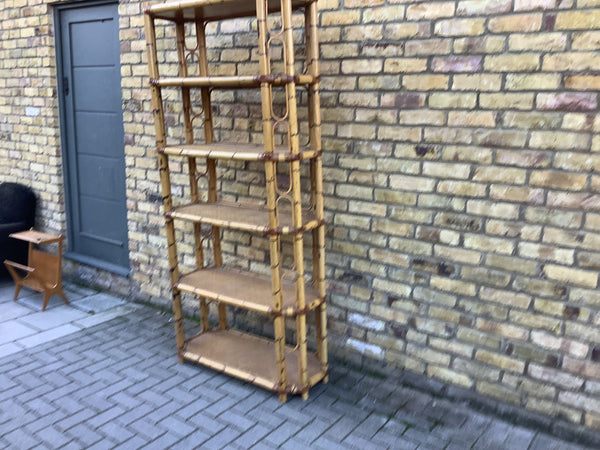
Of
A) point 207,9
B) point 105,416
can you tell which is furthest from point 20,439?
point 207,9

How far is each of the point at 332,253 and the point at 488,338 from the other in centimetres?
95

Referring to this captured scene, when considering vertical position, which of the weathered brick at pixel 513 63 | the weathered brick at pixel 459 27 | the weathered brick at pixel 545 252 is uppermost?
the weathered brick at pixel 459 27

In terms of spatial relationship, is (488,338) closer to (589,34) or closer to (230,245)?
(589,34)

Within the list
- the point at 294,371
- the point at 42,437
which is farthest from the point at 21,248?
the point at 294,371

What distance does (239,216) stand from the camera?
9.25 feet

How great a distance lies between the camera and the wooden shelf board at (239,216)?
260 cm

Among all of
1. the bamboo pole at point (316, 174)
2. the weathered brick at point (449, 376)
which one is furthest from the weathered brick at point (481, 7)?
the weathered brick at point (449, 376)

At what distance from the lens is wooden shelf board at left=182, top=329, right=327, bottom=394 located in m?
2.85

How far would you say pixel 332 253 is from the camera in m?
3.07

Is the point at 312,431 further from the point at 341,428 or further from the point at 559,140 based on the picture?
the point at 559,140

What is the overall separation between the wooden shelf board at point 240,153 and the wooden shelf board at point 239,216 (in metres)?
0.33

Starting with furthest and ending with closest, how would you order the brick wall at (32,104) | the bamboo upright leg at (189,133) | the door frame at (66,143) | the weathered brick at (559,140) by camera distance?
the brick wall at (32,104) < the door frame at (66,143) < the bamboo upright leg at (189,133) < the weathered brick at (559,140)

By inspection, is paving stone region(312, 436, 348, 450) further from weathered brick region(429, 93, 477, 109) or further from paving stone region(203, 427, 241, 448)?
weathered brick region(429, 93, 477, 109)

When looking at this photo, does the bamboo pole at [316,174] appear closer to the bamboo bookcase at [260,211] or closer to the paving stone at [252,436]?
the bamboo bookcase at [260,211]
